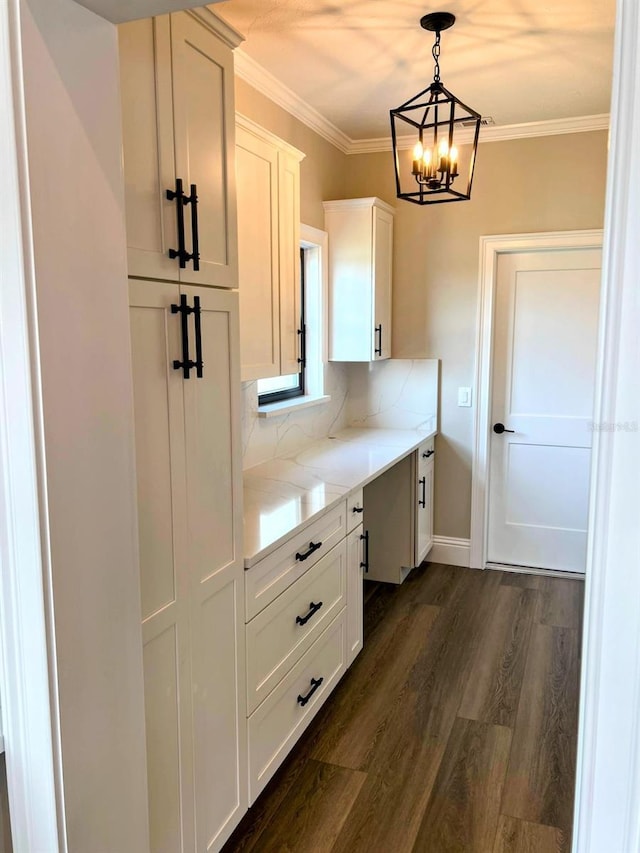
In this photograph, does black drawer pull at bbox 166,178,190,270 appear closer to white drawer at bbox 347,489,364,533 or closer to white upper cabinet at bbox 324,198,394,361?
white drawer at bbox 347,489,364,533

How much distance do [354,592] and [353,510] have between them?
398 mm

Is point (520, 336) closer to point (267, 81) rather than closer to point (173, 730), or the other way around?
point (267, 81)

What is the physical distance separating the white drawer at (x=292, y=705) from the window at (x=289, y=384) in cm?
119

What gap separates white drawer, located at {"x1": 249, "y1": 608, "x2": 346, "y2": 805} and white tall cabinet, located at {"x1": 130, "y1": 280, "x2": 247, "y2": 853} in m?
0.12

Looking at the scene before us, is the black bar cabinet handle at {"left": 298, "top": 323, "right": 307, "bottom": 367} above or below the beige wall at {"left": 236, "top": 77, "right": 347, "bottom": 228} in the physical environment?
below

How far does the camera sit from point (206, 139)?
1.60m

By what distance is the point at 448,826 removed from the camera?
2.09 metres

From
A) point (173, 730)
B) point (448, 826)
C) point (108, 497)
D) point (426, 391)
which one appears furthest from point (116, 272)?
point (426, 391)

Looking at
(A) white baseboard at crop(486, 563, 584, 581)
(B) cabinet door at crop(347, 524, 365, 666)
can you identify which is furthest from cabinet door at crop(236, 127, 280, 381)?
(A) white baseboard at crop(486, 563, 584, 581)

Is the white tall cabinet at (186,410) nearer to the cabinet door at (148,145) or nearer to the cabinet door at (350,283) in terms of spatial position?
the cabinet door at (148,145)

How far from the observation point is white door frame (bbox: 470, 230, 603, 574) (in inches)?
149

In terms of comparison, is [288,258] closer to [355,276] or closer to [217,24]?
[217,24]

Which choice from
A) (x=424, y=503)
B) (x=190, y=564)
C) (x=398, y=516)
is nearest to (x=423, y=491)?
(x=424, y=503)

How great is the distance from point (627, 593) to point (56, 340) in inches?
37.3
